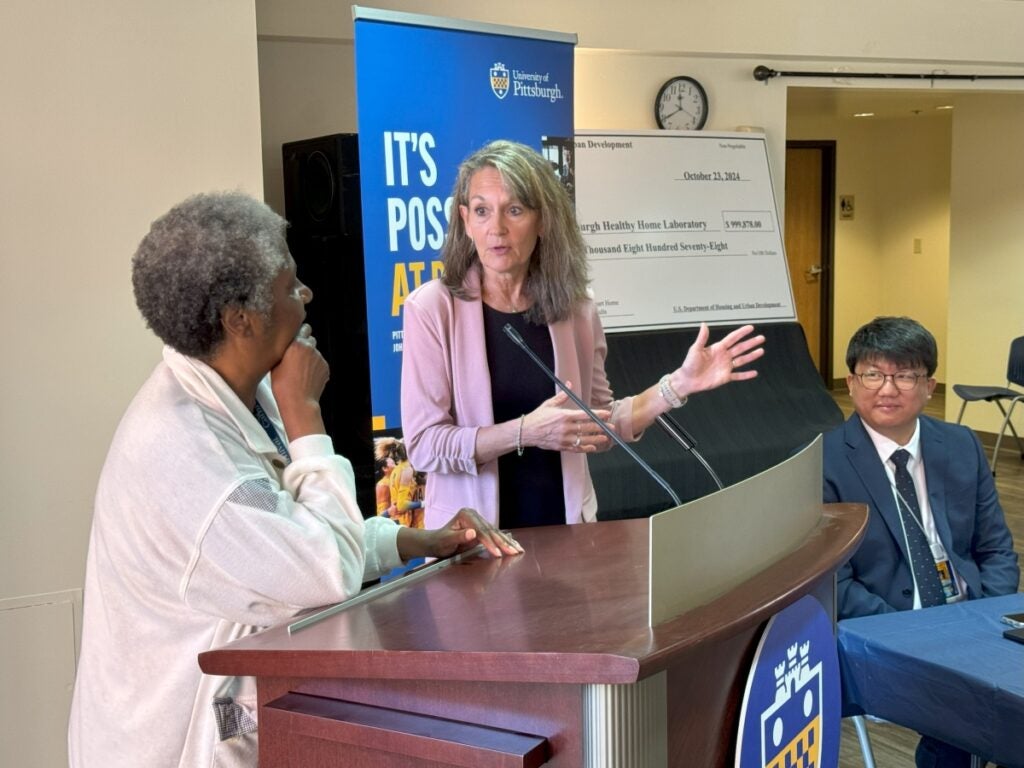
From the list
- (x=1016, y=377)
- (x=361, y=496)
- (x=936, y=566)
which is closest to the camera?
(x=936, y=566)

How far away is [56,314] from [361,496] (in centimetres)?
177

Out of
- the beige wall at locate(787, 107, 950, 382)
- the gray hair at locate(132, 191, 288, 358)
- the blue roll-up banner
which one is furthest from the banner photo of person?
the beige wall at locate(787, 107, 950, 382)

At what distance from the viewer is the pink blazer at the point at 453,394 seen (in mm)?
2441

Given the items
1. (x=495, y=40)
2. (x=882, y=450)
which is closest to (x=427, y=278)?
(x=495, y=40)

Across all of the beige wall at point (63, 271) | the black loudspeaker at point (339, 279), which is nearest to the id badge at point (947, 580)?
the beige wall at point (63, 271)

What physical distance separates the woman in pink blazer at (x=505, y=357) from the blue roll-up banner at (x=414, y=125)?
45.9 inches

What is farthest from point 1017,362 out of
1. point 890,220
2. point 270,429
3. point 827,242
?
point 270,429

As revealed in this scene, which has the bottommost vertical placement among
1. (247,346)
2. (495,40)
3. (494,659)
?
(494,659)

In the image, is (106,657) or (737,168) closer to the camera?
(106,657)

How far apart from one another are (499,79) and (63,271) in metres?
1.55

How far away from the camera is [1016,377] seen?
297 inches

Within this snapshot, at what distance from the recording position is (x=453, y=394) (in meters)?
2.48

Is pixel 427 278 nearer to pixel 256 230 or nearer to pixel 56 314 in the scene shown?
pixel 56 314

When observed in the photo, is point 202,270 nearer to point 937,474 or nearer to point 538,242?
point 538,242
